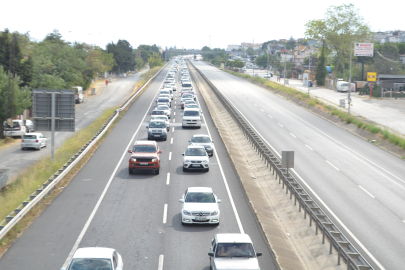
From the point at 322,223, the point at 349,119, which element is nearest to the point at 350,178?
the point at 322,223

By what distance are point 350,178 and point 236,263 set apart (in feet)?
58.8

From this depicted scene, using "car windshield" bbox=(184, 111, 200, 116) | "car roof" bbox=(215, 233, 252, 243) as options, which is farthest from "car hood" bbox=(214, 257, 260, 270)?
"car windshield" bbox=(184, 111, 200, 116)

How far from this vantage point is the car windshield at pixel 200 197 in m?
19.0

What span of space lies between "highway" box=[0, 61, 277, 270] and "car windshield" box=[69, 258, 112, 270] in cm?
259

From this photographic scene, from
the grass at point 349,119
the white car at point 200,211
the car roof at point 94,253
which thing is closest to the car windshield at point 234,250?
the car roof at point 94,253

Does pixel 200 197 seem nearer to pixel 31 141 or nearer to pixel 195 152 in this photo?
pixel 195 152

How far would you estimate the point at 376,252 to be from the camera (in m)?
17.3

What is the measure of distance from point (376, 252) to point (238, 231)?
5.39 metres

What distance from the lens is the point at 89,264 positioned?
456 inches

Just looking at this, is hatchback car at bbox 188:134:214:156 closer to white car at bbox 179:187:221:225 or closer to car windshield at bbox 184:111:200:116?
car windshield at bbox 184:111:200:116

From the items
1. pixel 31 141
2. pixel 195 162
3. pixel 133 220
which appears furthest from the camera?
pixel 31 141

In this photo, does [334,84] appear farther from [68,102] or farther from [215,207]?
[215,207]

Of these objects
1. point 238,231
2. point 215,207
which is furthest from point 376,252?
point 215,207

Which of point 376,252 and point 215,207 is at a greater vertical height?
point 215,207
